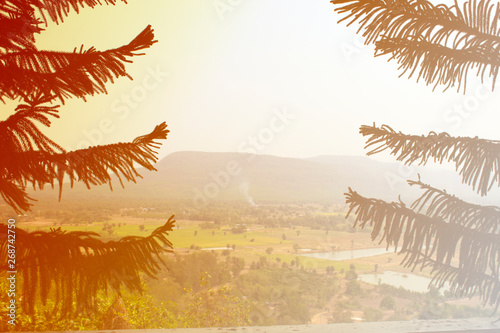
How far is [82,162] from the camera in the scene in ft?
2.89

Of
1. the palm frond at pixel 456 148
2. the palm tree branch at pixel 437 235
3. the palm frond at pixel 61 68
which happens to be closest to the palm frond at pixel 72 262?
the palm frond at pixel 61 68

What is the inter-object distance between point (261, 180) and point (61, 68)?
4.51 feet

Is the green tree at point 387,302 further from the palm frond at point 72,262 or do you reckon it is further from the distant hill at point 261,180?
the palm frond at point 72,262

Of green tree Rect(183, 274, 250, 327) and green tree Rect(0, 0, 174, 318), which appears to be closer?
green tree Rect(0, 0, 174, 318)

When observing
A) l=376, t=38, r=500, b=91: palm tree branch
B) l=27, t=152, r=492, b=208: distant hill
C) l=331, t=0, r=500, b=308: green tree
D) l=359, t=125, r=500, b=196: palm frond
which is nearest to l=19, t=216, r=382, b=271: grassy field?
l=27, t=152, r=492, b=208: distant hill

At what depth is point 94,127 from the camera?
75.4 inches

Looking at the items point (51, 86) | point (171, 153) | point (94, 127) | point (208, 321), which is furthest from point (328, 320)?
point (51, 86)

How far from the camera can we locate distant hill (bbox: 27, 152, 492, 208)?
2049 mm

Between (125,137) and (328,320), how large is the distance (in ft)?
4.66

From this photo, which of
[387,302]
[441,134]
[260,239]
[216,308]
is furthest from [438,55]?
[216,308]

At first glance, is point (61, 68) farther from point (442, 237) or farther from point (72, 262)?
point (442, 237)

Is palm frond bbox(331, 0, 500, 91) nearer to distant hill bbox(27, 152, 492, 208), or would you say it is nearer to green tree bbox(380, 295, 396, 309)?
distant hill bbox(27, 152, 492, 208)

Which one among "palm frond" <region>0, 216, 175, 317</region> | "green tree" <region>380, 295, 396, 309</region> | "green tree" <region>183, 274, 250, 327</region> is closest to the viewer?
"palm frond" <region>0, 216, 175, 317</region>

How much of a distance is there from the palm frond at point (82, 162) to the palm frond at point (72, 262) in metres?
0.12
